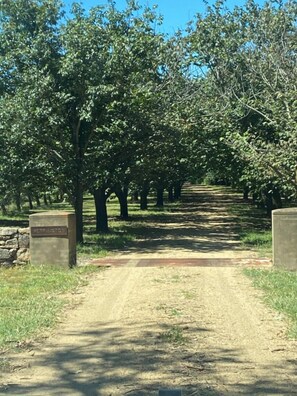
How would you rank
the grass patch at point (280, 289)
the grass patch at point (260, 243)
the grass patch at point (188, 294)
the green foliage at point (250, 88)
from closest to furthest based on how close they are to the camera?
1. the grass patch at point (280, 289)
2. the grass patch at point (188, 294)
3. the grass patch at point (260, 243)
4. the green foliage at point (250, 88)

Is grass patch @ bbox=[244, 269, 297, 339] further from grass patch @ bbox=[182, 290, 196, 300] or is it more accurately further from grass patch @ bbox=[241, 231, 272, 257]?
grass patch @ bbox=[241, 231, 272, 257]

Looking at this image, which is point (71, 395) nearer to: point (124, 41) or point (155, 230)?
point (124, 41)

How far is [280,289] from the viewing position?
7.95 m

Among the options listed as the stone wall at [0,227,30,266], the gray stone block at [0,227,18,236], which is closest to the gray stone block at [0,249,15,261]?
the stone wall at [0,227,30,266]

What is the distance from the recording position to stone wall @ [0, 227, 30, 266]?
1109 cm

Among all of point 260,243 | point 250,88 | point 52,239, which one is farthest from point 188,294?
point 250,88

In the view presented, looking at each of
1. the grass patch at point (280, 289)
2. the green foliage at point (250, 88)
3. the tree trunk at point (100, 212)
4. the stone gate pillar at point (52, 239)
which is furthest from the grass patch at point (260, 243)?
the tree trunk at point (100, 212)

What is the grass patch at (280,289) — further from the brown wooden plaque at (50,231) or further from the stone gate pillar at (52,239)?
the brown wooden plaque at (50,231)

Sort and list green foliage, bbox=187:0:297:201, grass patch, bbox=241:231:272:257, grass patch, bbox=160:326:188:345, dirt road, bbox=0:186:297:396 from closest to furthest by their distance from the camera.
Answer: dirt road, bbox=0:186:297:396 → grass patch, bbox=160:326:188:345 → grass patch, bbox=241:231:272:257 → green foliage, bbox=187:0:297:201

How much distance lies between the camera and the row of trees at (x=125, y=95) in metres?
13.9

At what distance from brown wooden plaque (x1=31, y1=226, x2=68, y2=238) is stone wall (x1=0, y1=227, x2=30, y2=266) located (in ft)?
1.28

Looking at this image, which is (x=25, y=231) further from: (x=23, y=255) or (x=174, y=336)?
(x=174, y=336)

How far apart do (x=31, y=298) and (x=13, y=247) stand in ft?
12.3

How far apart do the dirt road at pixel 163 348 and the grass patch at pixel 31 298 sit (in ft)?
0.97
